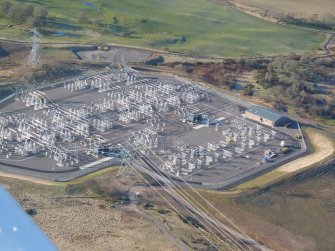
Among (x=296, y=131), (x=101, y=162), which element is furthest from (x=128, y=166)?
(x=296, y=131)

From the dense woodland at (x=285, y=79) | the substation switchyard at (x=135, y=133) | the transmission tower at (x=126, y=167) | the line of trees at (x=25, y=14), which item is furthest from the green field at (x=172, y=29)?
the transmission tower at (x=126, y=167)

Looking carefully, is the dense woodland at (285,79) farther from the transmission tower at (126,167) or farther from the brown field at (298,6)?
the brown field at (298,6)

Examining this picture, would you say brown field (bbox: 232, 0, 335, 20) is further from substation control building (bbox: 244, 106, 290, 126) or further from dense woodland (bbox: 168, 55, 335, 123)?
substation control building (bbox: 244, 106, 290, 126)

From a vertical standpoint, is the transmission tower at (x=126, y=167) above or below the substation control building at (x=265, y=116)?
below

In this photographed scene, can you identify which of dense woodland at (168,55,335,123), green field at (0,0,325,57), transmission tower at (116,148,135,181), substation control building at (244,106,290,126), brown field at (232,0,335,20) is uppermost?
brown field at (232,0,335,20)

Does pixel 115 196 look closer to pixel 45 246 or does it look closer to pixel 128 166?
pixel 128 166

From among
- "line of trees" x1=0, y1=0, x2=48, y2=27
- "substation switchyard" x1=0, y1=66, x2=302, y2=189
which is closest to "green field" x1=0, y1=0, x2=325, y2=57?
"line of trees" x1=0, y1=0, x2=48, y2=27

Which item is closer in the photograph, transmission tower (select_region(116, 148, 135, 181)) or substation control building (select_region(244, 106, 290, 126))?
transmission tower (select_region(116, 148, 135, 181))
